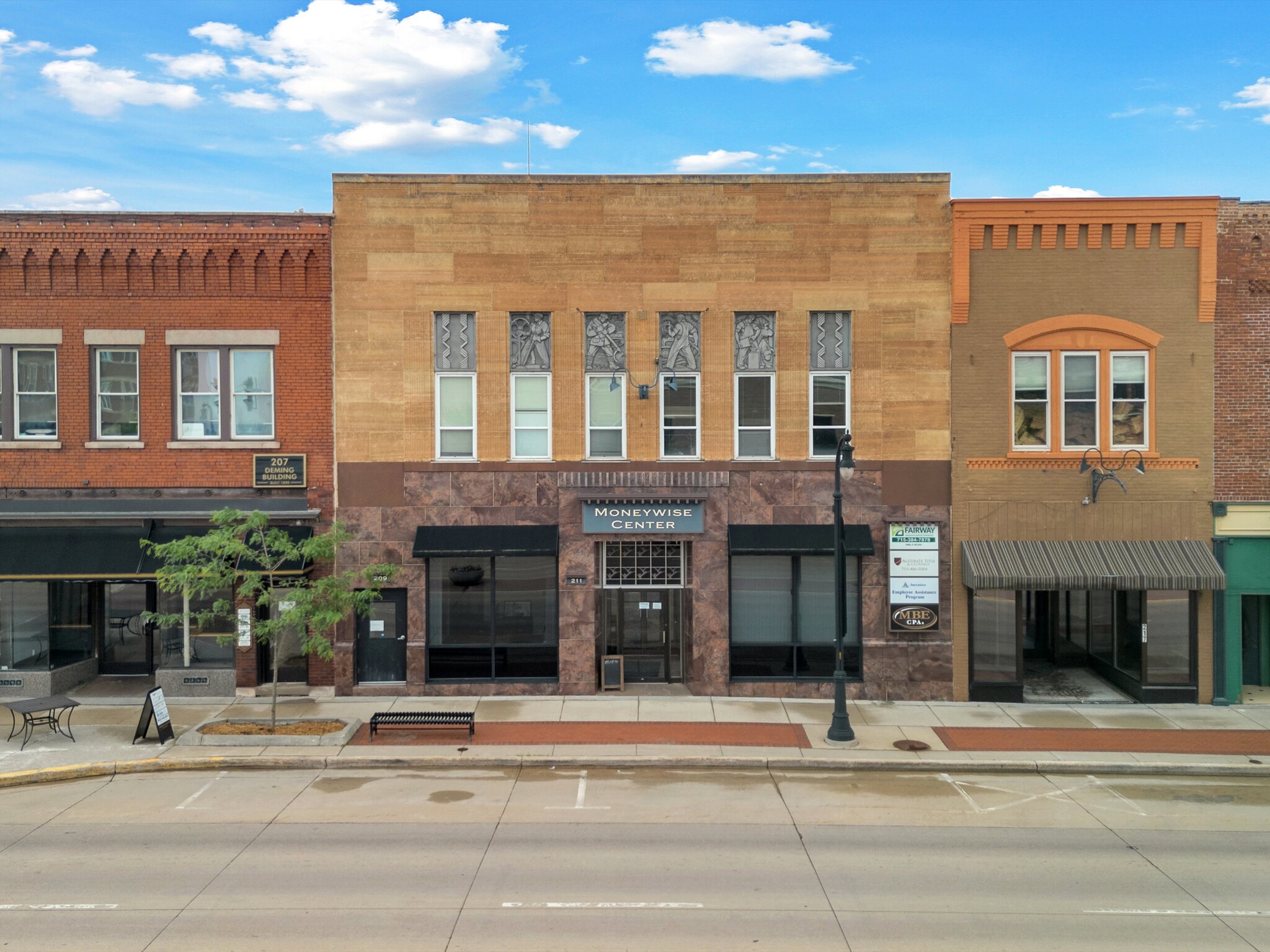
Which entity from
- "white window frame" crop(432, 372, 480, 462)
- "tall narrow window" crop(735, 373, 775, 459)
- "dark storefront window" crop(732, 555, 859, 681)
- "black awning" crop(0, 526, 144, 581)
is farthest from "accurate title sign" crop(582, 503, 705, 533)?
"black awning" crop(0, 526, 144, 581)

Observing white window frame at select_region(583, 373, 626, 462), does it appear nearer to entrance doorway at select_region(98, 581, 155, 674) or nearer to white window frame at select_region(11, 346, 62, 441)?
entrance doorway at select_region(98, 581, 155, 674)

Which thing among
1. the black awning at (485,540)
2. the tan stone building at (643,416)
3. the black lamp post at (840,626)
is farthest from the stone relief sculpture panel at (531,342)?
the black lamp post at (840,626)

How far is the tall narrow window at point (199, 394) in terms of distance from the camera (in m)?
22.9

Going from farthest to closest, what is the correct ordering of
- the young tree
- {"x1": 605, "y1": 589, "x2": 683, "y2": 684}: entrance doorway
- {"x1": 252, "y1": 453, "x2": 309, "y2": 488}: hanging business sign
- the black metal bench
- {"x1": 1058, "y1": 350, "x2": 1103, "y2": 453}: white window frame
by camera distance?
{"x1": 605, "y1": 589, "x2": 683, "y2": 684}: entrance doorway, {"x1": 252, "y1": 453, "x2": 309, "y2": 488}: hanging business sign, {"x1": 1058, "y1": 350, "x2": 1103, "y2": 453}: white window frame, the black metal bench, the young tree

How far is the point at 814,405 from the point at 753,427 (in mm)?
1423

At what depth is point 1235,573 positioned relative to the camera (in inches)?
870

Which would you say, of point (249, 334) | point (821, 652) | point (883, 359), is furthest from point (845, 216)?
point (249, 334)

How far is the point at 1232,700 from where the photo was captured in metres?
22.2

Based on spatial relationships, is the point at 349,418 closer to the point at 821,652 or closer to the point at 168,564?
the point at 168,564

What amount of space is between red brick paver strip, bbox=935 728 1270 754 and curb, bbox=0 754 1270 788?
825 millimetres

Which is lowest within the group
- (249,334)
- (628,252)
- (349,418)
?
(349,418)

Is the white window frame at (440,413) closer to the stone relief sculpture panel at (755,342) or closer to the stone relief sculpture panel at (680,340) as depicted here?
the stone relief sculpture panel at (680,340)

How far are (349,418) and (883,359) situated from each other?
11905mm

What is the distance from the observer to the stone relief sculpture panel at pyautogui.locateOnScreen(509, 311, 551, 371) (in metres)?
22.8
